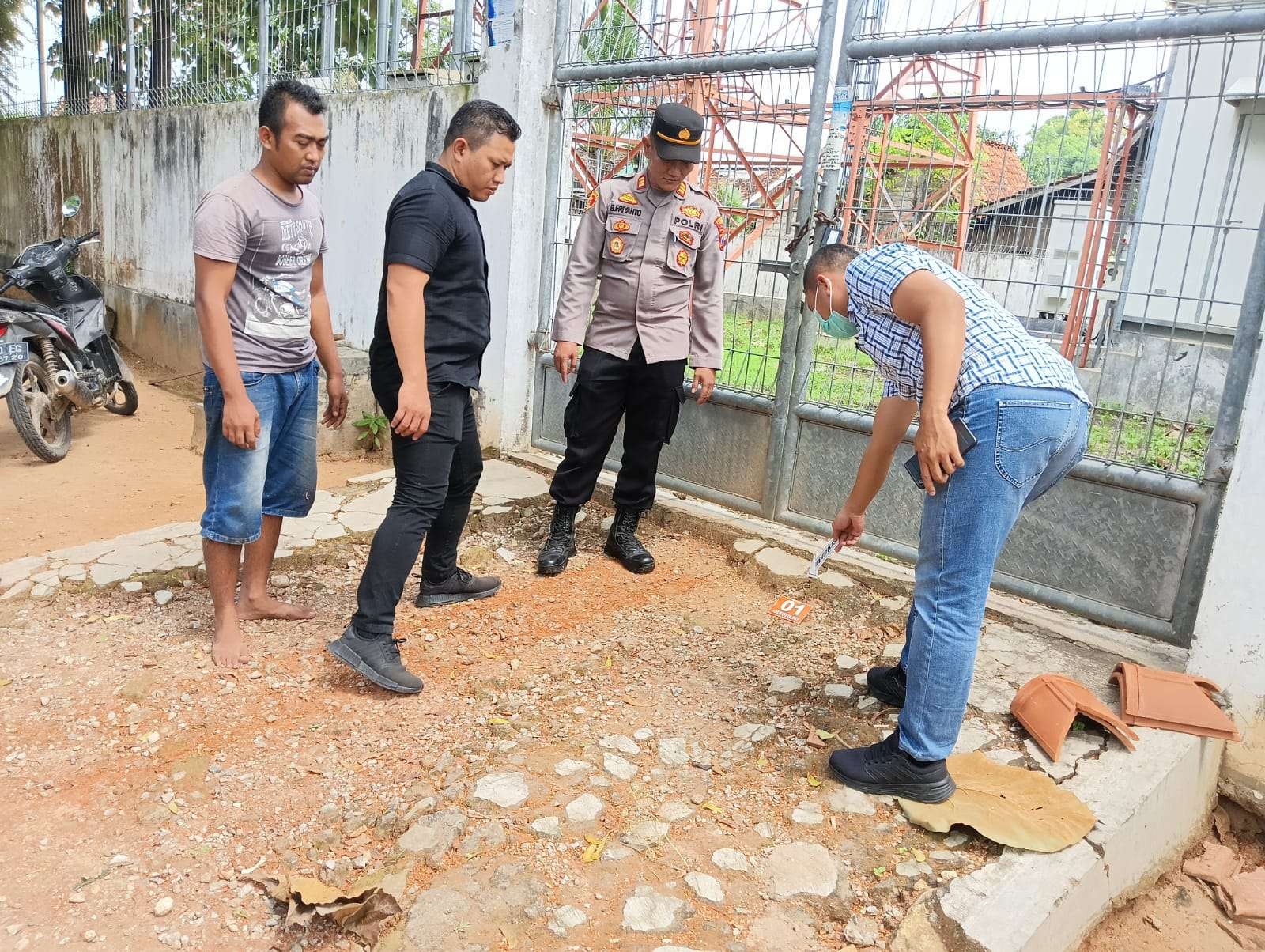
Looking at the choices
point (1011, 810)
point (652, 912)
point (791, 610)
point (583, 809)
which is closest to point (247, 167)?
point (791, 610)

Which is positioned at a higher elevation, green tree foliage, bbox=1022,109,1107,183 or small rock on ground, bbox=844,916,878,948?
green tree foliage, bbox=1022,109,1107,183

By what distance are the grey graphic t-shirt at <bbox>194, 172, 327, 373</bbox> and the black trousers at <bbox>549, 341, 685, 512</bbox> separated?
1.18 meters

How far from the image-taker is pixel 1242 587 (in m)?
2.80

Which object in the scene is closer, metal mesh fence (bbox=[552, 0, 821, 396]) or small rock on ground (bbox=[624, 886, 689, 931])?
small rock on ground (bbox=[624, 886, 689, 931])

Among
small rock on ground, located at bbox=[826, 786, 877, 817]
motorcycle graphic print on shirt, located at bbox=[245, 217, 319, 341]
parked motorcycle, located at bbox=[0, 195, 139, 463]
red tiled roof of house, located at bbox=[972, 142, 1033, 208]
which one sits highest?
red tiled roof of house, located at bbox=[972, 142, 1033, 208]

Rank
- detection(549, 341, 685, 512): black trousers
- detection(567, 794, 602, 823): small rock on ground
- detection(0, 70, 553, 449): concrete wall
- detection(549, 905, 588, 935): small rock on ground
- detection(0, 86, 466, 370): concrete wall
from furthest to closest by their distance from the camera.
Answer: detection(0, 86, 466, 370): concrete wall < detection(0, 70, 553, 449): concrete wall < detection(549, 341, 685, 512): black trousers < detection(567, 794, 602, 823): small rock on ground < detection(549, 905, 588, 935): small rock on ground

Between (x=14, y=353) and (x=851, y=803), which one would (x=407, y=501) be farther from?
(x=14, y=353)

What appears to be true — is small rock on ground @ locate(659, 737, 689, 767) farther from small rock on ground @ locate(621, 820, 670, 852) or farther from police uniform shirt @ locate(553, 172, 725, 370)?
police uniform shirt @ locate(553, 172, 725, 370)

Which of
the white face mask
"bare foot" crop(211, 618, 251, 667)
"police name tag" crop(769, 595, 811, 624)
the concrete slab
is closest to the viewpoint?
the white face mask

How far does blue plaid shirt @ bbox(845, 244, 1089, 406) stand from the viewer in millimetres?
2139

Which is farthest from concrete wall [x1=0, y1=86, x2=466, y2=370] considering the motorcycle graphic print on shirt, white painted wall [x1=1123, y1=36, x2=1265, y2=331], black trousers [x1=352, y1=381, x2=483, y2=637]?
white painted wall [x1=1123, y1=36, x2=1265, y2=331]

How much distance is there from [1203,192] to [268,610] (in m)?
3.50

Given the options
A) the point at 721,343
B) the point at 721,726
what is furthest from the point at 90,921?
the point at 721,343

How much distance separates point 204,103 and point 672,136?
5789mm
